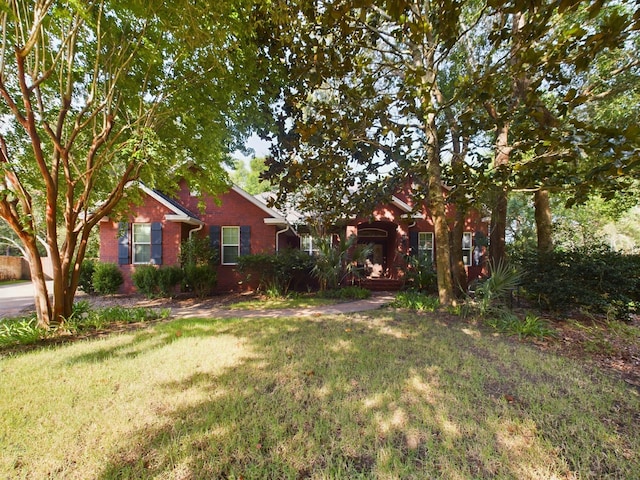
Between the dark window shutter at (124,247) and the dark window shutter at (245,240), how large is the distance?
4.71 meters

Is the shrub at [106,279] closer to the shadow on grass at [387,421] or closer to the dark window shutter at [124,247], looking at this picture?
the dark window shutter at [124,247]

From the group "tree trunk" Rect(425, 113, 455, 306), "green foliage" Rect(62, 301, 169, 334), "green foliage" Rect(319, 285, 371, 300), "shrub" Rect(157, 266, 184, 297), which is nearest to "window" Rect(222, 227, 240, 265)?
"shrub" Rect(157, 266, 184, 297)

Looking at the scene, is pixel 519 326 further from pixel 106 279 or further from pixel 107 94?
pixel 106 279

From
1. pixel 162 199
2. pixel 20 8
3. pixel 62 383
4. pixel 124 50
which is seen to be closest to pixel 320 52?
pixel 124 50

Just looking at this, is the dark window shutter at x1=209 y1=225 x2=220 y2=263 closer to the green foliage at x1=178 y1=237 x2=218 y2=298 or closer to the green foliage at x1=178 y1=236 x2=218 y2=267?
the green foliage at x1=178 y1=237 x2=218 y2=298

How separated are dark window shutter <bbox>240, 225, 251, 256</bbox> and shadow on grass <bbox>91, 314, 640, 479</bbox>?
8.53m

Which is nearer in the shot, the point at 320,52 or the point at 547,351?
the point at 547,351

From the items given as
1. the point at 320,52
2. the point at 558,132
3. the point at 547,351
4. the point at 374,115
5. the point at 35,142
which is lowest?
the point at 547,351

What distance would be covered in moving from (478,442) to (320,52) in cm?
593

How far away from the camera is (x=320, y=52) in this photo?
5090 mm

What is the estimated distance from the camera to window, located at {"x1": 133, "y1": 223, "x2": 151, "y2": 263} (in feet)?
40.1

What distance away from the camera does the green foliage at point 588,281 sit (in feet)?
20.9

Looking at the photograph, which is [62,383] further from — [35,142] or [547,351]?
[547,351]

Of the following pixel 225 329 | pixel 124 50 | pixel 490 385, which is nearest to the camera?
pixel 490 385
